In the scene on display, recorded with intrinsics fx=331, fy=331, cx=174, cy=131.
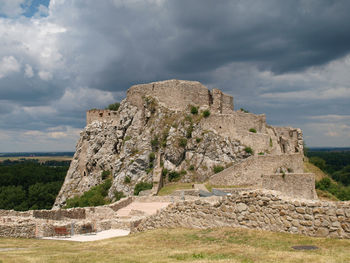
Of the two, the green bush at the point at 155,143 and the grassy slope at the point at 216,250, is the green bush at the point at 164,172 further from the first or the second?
the grassy slope at the point at 216,250

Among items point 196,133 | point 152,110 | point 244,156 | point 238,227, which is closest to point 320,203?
point 238,227

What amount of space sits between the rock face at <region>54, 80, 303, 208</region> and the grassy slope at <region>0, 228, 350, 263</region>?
25.1 meters

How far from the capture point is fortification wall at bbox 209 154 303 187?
3075 cm

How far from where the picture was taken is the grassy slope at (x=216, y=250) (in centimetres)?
786

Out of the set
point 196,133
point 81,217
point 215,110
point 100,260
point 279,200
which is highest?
point 215,110

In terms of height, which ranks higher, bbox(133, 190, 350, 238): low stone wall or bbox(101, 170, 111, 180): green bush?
bbox(133, 190, 350, 238): low stone wall

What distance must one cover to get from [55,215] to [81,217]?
2.03m

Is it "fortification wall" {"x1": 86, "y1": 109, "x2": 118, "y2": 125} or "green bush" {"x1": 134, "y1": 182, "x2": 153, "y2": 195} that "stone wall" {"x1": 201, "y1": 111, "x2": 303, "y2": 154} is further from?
"fortification wall" {"x1": 86, "y1": 109, "x2": 118, "y2": 125}

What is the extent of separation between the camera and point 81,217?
76.1 feet

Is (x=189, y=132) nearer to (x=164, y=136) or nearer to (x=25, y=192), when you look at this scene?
(x=164, y=136)

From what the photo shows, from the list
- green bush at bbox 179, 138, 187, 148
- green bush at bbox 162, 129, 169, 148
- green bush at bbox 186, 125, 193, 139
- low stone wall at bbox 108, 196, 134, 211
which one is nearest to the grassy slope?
low stone wall at bbox 108, 196, 134, 211

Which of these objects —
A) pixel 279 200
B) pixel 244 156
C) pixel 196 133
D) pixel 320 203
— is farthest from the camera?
pixel 196 133

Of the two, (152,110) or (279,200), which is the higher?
(152,110)

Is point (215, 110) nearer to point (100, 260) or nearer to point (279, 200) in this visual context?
point (279, 200)
